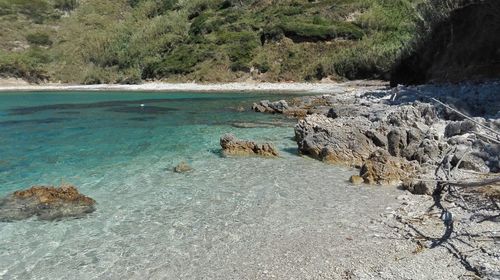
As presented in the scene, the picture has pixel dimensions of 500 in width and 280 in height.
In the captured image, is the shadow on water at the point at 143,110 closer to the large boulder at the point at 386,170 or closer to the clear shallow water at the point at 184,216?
the clear shallow water at the point at 184,216

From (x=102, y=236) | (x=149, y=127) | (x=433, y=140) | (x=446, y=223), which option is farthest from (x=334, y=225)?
(x=149, y=127)

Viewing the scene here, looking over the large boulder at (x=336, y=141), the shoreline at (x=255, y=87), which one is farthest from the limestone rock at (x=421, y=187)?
the shoreline at (x=255, y=87)

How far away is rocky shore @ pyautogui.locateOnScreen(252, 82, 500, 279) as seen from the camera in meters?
7.93

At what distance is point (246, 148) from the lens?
668 inches

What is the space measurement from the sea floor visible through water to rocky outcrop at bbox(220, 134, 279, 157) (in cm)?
60

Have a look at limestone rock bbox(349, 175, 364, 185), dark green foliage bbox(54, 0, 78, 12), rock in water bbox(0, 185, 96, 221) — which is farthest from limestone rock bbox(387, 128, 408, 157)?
dark green foliage bbox(54, 0, 78, 12)

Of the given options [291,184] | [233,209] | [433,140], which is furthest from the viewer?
[433,140]

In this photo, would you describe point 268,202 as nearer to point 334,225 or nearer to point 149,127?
point 334,225

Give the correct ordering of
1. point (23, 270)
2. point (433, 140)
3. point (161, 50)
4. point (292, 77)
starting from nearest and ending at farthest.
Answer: point (23, 270) → point (433, 140) → point (292, 77) → point (161, 50)

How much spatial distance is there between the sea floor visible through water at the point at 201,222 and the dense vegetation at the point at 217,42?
3499 cm

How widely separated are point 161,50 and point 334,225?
78.2 meters

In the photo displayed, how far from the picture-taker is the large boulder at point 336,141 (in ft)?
49.7

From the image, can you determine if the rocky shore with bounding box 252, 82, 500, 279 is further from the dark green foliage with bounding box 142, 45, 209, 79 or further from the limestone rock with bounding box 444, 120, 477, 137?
the dark green foliage with bounding box 142, 45, 209, 79

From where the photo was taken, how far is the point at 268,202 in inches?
437
